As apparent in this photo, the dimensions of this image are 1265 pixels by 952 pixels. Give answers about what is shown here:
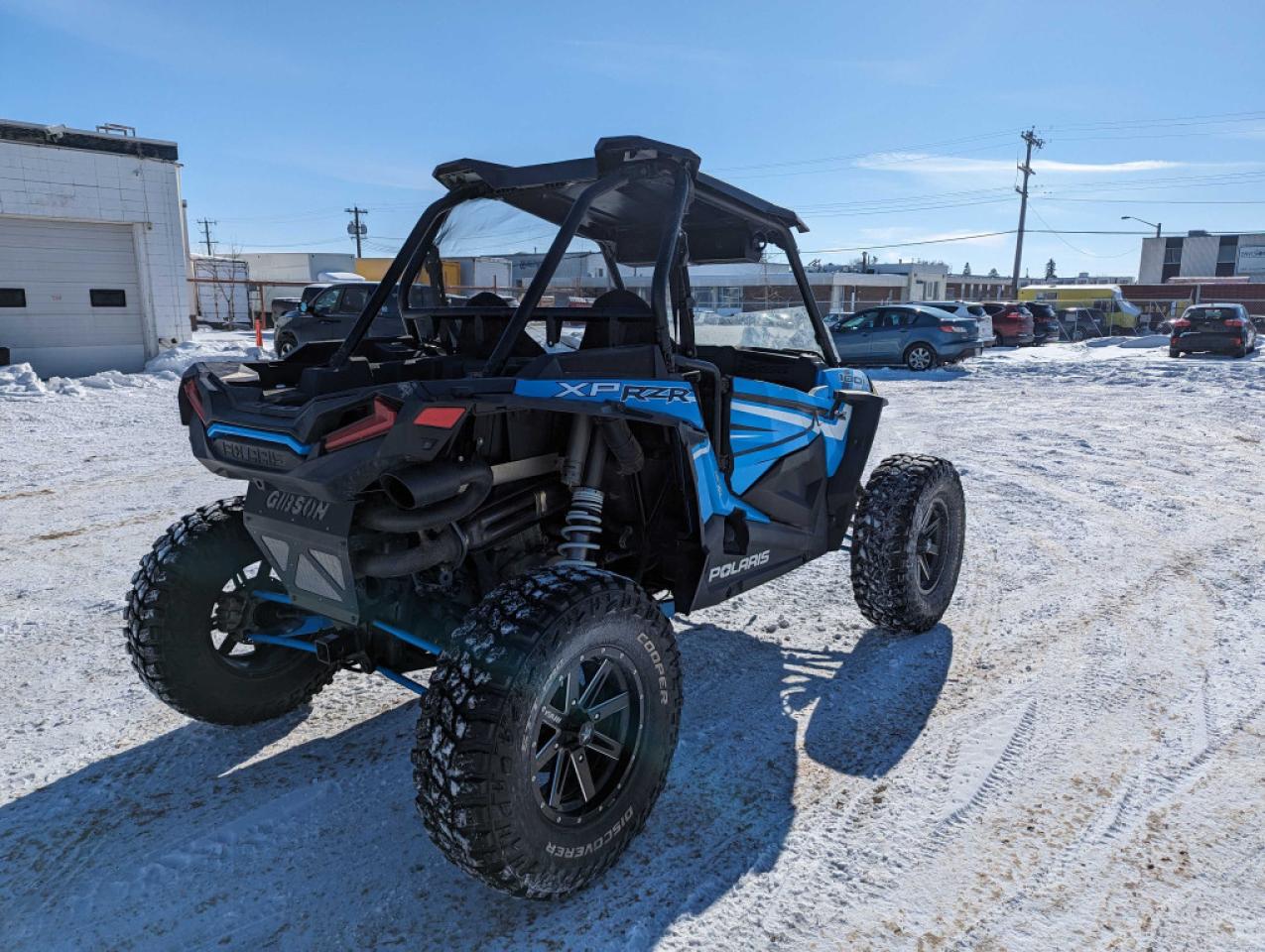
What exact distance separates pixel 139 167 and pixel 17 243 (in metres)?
2.55

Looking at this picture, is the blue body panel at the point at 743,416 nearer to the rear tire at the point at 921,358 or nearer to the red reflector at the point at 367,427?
the red reflector at the point at 367,427

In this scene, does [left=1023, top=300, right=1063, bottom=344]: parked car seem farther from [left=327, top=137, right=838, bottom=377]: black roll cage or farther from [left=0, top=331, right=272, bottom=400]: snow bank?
[left=327, top=137, right=838, bottom=377]: black roll cage

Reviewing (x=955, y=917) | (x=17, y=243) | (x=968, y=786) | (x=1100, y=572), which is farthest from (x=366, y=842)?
(x=17, y=243)

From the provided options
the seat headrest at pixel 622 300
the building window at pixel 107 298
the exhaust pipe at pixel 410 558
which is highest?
the building window at pixel 107 298

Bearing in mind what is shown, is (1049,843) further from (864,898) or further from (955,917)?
(864,898)

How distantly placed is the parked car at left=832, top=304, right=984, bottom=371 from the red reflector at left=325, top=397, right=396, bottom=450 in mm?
18298

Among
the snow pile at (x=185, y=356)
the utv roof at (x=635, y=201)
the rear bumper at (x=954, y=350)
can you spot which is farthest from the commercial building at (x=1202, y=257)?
the utv roof at (x=635, y=201)

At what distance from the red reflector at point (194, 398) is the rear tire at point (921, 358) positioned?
1921cm

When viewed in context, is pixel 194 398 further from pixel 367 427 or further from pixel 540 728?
pixel 540 728

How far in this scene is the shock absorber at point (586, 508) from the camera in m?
3.09

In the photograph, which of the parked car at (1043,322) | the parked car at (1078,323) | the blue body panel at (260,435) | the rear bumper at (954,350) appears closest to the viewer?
the blue body panel at (260,435)

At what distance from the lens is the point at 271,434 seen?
2629 mm

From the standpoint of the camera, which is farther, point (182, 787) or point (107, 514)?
point (107, 514)

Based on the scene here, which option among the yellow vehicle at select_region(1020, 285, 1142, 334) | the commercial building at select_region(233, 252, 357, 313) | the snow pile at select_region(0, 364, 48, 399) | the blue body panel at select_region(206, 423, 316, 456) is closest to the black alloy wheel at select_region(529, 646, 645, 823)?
the blue body panel at select_region(206, 423, 316, 456)
